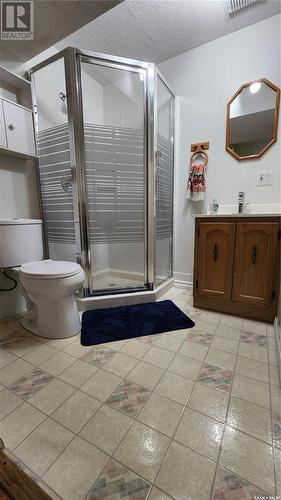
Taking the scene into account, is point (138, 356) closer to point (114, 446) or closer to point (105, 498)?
point (114, 446)

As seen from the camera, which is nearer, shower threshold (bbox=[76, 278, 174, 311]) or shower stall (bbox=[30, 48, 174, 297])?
shower stall (bbox=[30, 48, 174, 297])

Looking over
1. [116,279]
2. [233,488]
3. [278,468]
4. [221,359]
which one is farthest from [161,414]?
[116,279]

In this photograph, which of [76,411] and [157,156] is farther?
[157,156]

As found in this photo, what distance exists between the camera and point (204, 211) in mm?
2273

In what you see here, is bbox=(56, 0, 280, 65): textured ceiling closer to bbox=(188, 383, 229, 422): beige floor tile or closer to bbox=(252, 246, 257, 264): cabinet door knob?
bbox=(252, 246, 257, 264): cabinet door knob

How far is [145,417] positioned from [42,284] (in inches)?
37.4

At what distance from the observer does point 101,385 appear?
1.07 metres

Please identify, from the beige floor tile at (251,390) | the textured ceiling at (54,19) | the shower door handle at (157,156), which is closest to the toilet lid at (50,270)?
the beige floor tile at (251,390)

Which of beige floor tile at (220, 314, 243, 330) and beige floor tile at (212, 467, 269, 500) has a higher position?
beige floor tile at (220, 314, 243, 330)

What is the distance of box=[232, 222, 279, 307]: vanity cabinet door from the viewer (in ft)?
5.13

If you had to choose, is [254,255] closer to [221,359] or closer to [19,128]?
[221,359]

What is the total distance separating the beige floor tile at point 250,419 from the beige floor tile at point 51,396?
2.42 ft

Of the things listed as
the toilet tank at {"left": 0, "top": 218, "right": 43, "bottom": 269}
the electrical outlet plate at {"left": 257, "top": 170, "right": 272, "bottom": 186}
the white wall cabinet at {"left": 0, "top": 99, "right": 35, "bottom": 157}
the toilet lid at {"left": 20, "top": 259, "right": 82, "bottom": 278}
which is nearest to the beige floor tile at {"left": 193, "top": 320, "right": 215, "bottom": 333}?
the toilet lid at {"left": 20, "top": 259, "right": 82, "bottom": 278}

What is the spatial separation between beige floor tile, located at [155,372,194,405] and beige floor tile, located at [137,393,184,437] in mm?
31
